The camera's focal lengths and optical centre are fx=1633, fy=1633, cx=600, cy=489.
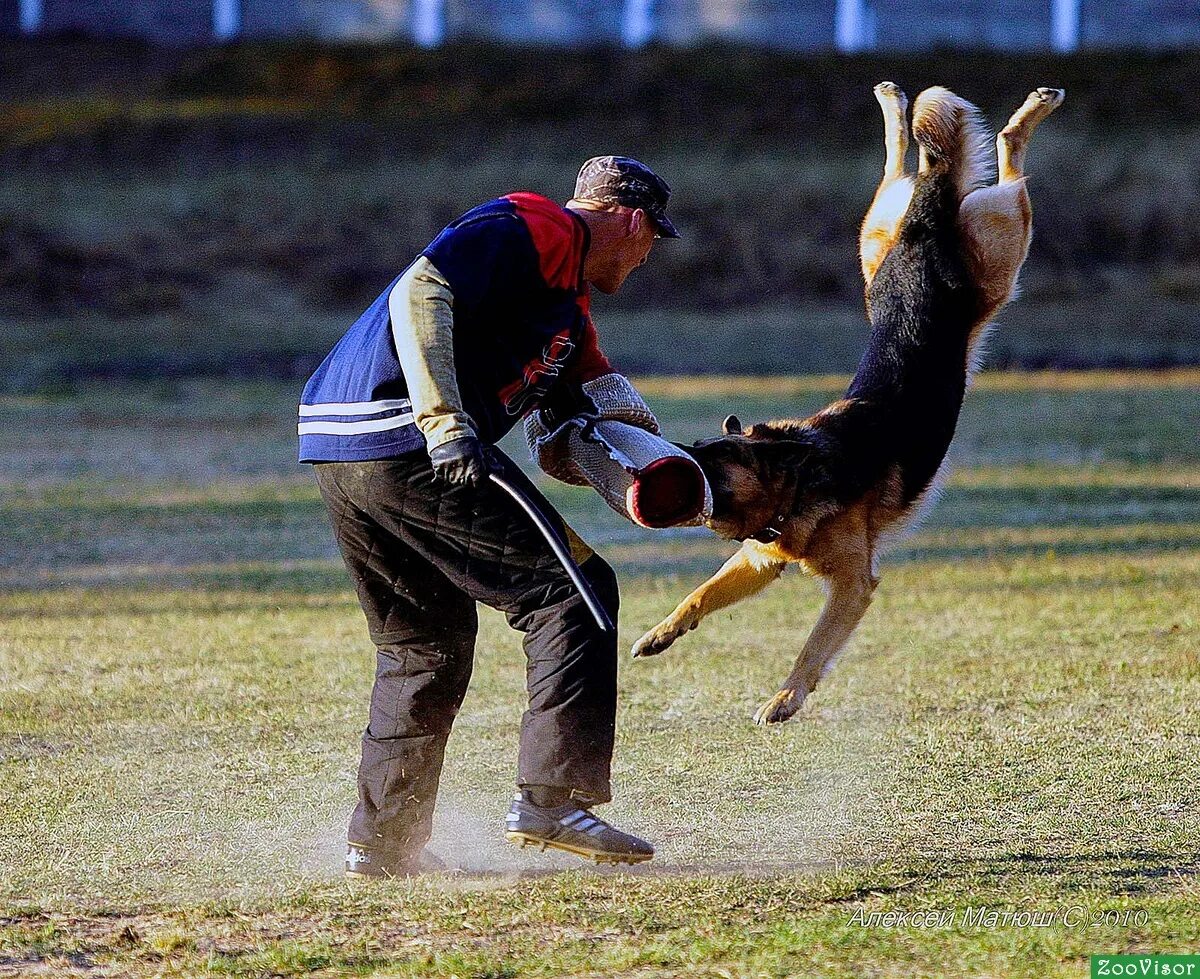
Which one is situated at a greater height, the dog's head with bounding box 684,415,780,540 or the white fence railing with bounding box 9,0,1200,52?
the white fence railing with bounding box 9,0,1200,52

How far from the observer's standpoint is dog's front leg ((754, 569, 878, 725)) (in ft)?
17.0

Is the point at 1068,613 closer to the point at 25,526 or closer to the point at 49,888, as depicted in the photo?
the point at 49,888

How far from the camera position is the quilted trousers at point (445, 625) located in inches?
166

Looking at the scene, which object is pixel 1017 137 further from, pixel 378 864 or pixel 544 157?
pixel 544 157

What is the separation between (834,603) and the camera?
18.0 feet

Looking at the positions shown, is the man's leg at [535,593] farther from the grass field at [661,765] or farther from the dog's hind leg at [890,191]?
the dog's hind leg at [890,191]

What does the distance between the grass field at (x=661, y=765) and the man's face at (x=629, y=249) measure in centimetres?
162

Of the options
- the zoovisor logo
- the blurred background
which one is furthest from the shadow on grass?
the blurred background

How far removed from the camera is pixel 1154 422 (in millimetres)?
14219

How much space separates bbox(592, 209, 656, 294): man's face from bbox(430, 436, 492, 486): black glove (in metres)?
0.65

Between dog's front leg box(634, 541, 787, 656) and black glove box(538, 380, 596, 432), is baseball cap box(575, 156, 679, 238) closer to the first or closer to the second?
black glove box(538, 380, 596, 432)

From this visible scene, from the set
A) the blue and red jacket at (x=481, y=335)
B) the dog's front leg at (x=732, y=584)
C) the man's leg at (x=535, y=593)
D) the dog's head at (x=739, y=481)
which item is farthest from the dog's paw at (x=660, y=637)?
the blue and red jacket at (x=481, y=335)

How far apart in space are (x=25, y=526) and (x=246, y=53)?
67.0 ft

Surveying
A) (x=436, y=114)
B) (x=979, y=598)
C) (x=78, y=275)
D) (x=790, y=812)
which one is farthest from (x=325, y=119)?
(x=790, y=812)
